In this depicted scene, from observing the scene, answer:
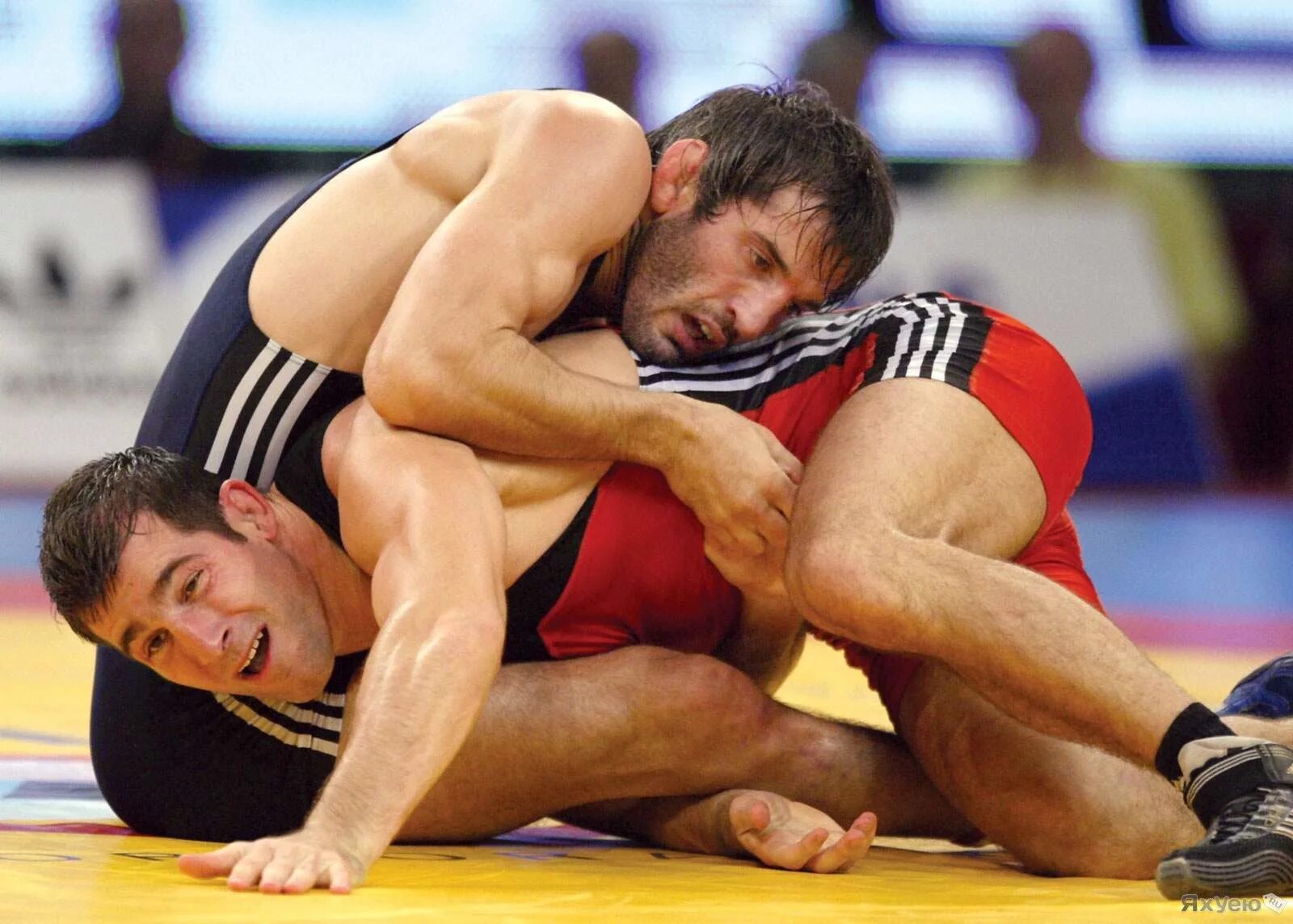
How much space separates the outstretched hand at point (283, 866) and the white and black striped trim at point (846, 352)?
119 cm

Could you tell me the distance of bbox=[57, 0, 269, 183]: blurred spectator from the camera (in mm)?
8531

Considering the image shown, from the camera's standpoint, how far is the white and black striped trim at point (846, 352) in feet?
9.72

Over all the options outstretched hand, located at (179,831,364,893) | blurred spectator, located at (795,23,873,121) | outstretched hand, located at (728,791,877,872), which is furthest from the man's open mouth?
blurred spectator, located at (795,23,873,121)

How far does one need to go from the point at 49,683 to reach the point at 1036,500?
2.79 meters

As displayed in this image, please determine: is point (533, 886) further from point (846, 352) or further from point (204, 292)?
point (204, 292)

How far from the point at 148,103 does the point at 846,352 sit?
633 cm

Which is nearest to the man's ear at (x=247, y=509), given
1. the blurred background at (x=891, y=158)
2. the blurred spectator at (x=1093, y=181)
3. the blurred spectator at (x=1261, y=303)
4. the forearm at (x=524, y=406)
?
the forearm at (x=524, y=406)

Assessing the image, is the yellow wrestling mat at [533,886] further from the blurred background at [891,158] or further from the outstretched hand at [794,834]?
the blurred background at [891,158]

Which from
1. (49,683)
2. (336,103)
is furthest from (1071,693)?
(336,103)

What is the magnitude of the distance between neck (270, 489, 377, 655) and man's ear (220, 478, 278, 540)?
0.03m

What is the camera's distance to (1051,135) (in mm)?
9117

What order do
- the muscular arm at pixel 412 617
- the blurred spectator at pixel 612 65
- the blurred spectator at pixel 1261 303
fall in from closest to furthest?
the muscular arm at pixel 412 617 < the blurred spectator at pixel 612 65 < the blurred spectator at pixel 1261 303

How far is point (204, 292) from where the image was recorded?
336 inches

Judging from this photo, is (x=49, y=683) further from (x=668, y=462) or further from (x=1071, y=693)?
(x=1071, y=693)
